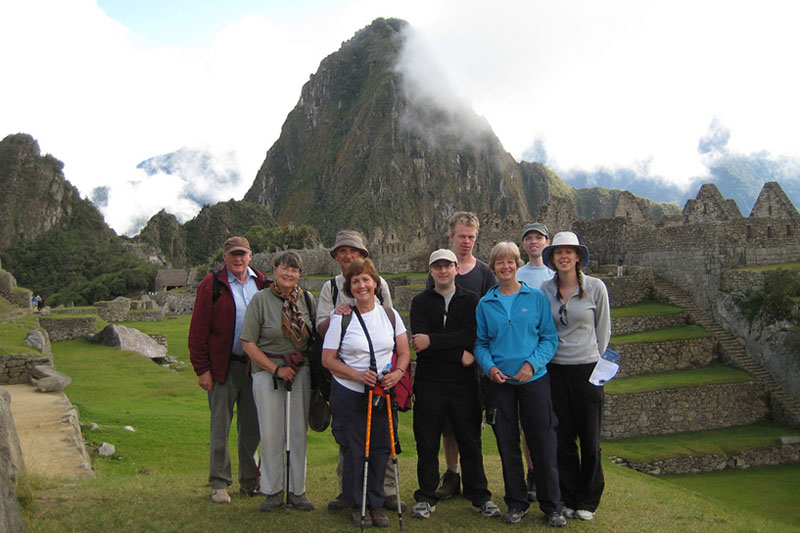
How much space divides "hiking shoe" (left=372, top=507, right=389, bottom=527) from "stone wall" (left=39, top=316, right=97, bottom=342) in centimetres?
1758

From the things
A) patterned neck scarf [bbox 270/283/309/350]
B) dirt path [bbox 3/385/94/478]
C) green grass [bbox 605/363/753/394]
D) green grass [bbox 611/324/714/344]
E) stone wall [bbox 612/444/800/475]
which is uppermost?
patterned neck scarf [bbox 270/283/309/350]

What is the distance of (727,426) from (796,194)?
107 ft

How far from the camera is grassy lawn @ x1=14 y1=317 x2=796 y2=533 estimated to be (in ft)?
14.0

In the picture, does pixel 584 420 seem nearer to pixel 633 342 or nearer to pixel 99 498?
pixel 99 498

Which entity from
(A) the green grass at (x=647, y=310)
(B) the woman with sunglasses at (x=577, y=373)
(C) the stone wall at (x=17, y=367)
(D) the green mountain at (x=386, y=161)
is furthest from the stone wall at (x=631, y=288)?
(D) the green mountain at (x=386, y=161)

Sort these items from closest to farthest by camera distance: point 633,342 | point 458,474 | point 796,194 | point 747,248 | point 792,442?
point 458,474, point 792,442, point 633,342, point 747,248, point 796,194

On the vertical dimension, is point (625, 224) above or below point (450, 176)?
below

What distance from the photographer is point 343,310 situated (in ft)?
14.9

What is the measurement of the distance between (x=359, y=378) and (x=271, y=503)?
1323mm

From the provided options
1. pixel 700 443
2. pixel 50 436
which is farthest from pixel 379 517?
pixel 700 443

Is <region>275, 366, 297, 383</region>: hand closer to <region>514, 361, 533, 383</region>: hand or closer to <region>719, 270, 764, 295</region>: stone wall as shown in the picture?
<region>514, 361, 533, 383</region>: hand

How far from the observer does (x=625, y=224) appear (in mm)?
20000

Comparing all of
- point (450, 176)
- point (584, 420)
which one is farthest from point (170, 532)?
point (450, 176)

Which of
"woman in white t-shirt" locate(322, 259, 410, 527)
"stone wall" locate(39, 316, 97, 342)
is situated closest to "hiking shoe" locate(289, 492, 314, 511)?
"woman in white t-shirt" locate(322, 259, 410, 527)
